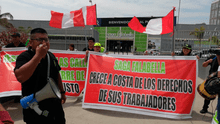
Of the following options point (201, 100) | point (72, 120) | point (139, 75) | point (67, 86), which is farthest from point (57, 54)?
point (201, 100)

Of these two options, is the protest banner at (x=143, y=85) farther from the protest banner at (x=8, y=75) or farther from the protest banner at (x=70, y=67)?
the protest banner at (x=8, y=75)

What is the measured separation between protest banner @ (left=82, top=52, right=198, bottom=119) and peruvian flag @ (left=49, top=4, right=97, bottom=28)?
155 centimetres

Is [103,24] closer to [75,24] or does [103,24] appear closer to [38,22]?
[75,24]

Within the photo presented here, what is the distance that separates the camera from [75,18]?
17.0ft

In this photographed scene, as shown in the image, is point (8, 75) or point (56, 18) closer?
point (8, 75)

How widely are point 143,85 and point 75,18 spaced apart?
3.30m

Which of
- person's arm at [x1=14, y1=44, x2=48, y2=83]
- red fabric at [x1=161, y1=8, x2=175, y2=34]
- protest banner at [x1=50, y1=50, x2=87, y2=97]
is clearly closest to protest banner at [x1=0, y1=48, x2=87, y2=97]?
protest banner at [x1=50, y1=50, x2=87, y2=97]

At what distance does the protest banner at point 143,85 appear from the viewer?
3607mm

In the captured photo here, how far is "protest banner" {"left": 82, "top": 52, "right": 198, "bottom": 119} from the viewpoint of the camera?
11.8 ft

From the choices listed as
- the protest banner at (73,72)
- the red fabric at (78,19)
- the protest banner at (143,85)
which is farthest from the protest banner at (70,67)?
the red fabric at (78,19)

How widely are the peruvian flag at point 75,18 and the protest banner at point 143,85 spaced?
1.55m

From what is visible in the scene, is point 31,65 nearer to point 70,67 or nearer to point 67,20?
point 70,67

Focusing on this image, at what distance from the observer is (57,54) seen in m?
4.83

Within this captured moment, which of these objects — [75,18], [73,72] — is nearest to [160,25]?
[75,18]
